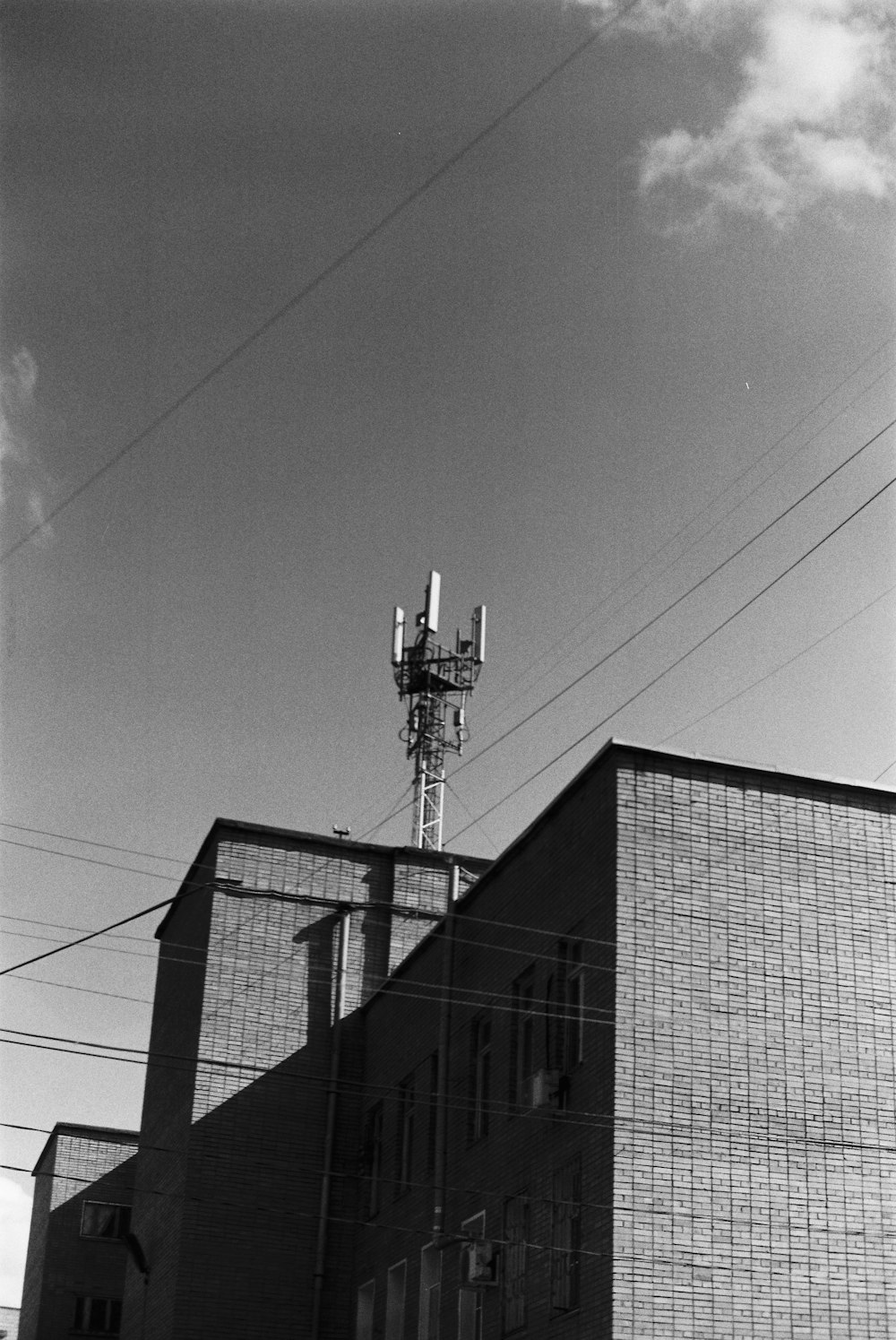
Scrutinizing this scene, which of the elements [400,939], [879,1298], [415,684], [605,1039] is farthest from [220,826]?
[879,1298]

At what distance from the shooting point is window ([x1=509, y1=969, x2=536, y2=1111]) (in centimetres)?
2406

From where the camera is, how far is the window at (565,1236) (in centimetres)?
2055

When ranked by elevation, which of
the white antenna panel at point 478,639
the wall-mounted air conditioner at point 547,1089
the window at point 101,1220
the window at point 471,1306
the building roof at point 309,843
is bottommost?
the window at point 471,1306

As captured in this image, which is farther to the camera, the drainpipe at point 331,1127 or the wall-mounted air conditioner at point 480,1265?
the drainpipe at point 331,1127

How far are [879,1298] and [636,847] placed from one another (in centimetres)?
601

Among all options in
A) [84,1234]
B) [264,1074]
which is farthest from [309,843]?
[84,1234]

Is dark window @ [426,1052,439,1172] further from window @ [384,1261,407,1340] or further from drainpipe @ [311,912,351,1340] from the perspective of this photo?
drainpipe @ [311,912,351,1340]

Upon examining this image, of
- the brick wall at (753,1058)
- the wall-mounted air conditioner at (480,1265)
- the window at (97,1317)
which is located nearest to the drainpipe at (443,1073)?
the wall-mounted air conditioner at (480,1265)

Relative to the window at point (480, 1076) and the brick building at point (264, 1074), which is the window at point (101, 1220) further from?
the window at point (480, 1076)

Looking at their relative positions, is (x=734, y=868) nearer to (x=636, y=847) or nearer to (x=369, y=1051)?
(x=636, y=847)

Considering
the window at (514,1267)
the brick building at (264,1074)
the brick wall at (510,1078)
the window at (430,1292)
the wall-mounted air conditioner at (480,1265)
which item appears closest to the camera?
the brick wall at (510,1078)

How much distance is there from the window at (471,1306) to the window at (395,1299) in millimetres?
2968

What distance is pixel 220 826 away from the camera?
33156 millimetres

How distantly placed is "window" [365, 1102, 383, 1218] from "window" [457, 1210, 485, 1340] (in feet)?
16.4
